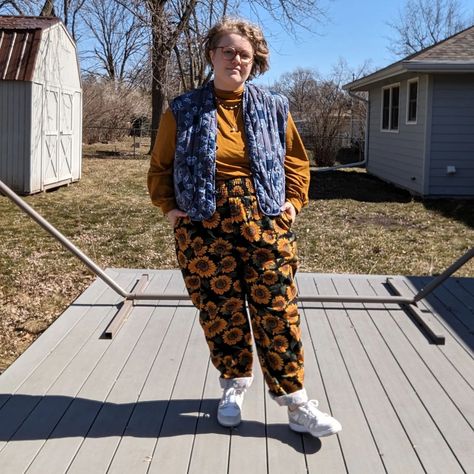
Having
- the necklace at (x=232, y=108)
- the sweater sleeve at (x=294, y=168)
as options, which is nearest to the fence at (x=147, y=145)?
the sweater sleeve at (x=294, y=168)

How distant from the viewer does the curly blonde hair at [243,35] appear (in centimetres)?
267

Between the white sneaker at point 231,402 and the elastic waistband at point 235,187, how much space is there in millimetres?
767

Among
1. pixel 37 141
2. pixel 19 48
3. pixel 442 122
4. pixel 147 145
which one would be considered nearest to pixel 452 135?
pixel 442 122

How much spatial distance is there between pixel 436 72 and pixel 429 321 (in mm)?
8341

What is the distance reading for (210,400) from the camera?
3.15 m

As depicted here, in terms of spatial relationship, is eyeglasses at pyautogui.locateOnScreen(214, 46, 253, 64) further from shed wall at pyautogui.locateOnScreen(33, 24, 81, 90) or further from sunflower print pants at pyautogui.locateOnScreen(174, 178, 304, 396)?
shed wall at pyautogui.locateOnScreen(33, 24, 81, 90)

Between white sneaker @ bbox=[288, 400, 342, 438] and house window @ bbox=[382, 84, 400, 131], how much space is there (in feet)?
41.1

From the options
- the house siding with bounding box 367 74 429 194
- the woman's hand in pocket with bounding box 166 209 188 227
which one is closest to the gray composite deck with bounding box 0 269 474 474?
the woman's hand in pocket with bounding box 166 209 188 227

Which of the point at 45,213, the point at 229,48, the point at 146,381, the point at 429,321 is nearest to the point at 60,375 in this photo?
the point at 146,381

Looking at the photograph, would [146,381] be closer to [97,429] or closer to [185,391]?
[185,391]

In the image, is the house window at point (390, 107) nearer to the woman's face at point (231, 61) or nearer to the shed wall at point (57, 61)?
the shed wall at point (57, 61)

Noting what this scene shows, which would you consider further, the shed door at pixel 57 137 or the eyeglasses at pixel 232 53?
the shed door at pixel 57 137

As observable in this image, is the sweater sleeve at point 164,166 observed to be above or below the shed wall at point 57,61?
below

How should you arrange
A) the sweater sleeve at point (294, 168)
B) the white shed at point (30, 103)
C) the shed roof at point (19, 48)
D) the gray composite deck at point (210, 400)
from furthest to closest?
1. the white shed at point (30, 103)
2. the shed roof at point (19, 48)
3. the sweater sleeve at point (294, 168)
4. the gray composite deck at point (210, 400)
